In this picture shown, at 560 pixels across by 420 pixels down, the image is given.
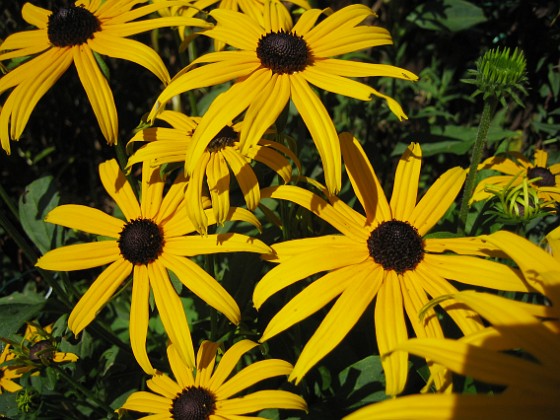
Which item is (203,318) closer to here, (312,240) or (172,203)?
(172,203)

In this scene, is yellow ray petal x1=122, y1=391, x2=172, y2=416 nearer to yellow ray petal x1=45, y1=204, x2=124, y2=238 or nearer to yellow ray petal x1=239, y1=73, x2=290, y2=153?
yellow ray petal x1=45, y1=204, x2=124, y2=238

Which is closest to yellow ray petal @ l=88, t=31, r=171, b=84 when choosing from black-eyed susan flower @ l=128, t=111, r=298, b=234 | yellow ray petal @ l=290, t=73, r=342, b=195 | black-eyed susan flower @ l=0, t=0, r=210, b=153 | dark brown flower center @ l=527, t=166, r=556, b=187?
black-eyed susan flower @ l=0, t=0, r=210, b=153

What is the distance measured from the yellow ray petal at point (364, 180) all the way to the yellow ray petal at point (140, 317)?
0.56 metres

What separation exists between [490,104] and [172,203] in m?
0.85

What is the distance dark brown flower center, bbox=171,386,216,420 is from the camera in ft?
4.06

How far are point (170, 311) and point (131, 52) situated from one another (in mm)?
644

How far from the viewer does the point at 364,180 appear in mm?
1341

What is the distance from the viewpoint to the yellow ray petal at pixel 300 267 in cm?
112

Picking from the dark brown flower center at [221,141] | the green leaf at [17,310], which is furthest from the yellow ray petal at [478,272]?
the green leaf at [17,310]

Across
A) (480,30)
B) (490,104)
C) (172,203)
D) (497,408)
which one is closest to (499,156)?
(490,104)

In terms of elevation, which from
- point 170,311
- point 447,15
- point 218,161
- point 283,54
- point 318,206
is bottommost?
point 170,311

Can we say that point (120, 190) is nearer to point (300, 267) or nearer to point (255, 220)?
point (255, 220)

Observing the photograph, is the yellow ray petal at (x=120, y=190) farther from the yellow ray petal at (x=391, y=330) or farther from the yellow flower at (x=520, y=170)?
the yellow flower at (x=520, y=170)

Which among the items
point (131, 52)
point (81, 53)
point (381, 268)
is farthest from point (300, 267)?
point (81, 53)
